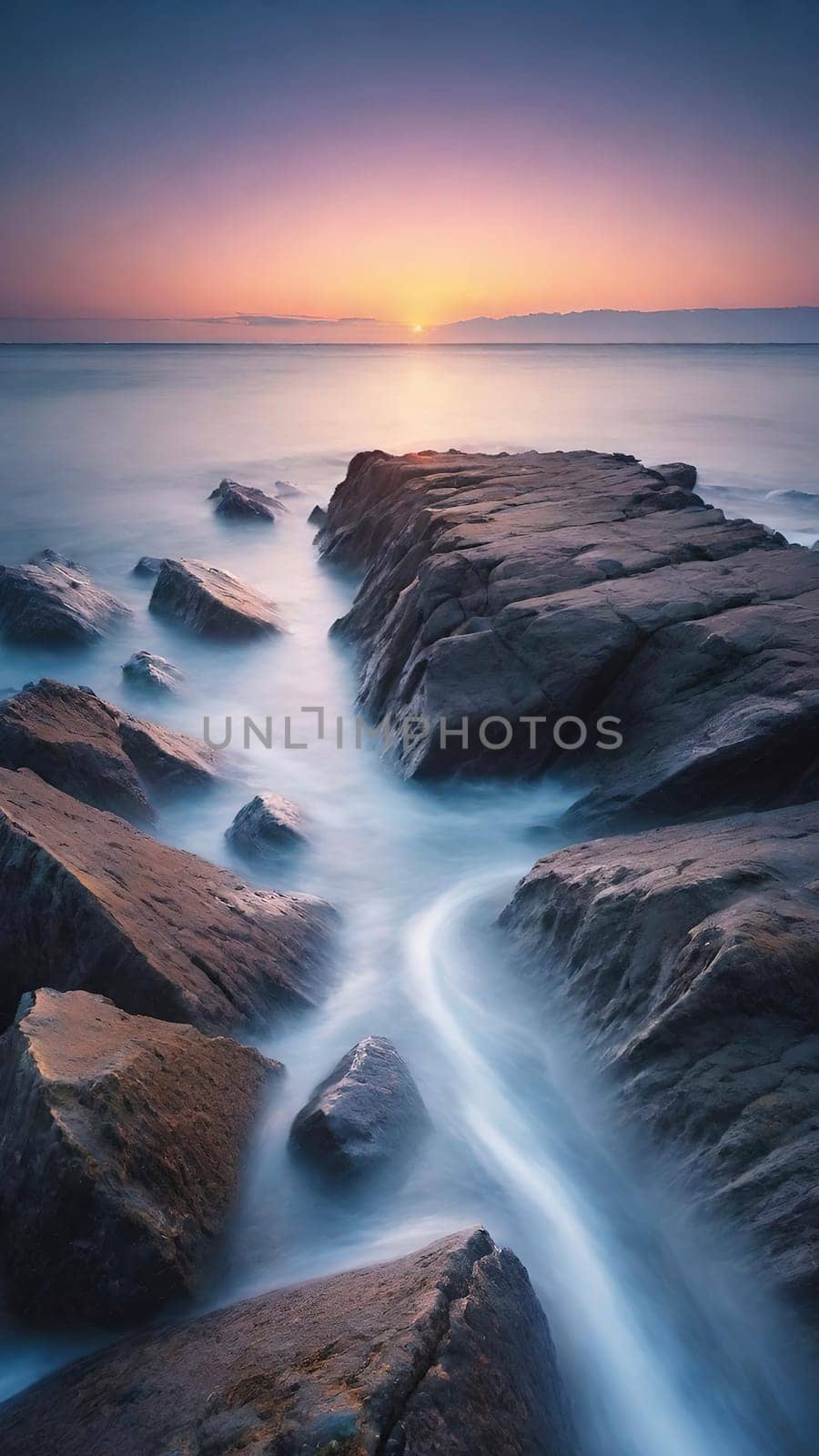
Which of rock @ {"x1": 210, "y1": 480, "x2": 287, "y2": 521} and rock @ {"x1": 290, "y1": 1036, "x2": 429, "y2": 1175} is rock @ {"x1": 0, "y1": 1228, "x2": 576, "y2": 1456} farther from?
rock @ {"x1": 210, "y1": 480, "x2": 287, "y2": 521}

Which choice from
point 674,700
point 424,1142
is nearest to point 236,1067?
point 424,1142

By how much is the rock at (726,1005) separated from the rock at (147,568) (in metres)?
12.2

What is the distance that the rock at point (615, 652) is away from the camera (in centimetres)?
532

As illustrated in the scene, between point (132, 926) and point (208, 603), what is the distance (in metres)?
8.19

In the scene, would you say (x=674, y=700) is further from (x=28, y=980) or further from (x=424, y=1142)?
(x=28, y=980)

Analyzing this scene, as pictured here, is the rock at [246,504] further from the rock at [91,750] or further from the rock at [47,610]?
the rock at [91,750]

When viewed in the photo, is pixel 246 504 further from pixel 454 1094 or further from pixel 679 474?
pixel 454 1094

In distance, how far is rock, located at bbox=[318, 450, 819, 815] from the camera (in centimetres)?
532

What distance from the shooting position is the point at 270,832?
21.0 feet

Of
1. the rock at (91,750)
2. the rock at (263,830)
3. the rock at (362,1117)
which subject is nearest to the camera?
the rock at (362,1117)

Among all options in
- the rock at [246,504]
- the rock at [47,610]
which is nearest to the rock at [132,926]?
the rock at [47,610]

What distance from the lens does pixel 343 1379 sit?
1.89 m

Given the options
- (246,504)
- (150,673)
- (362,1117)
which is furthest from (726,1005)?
(246,504)

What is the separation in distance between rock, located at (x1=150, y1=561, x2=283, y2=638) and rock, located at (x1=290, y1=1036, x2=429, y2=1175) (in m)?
8.21
